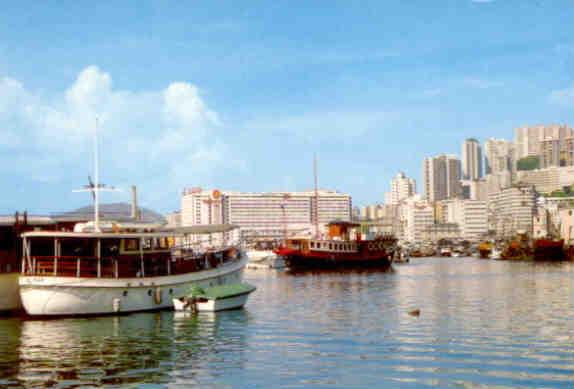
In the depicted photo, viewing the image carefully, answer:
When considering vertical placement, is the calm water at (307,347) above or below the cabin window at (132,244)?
below

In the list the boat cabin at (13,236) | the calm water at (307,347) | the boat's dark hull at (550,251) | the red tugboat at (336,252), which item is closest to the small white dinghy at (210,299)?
the calm water at (307,347)

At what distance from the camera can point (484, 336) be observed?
29734 millimetres

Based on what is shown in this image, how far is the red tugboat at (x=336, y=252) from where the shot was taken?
10150cm

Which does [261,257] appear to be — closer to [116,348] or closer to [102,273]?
[102,273]

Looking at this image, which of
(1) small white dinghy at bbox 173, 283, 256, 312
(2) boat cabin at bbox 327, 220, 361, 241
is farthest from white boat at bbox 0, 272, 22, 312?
(2) boat cabin at bbox 327, 220, 361, 241

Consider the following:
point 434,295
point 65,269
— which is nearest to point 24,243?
point 65,269

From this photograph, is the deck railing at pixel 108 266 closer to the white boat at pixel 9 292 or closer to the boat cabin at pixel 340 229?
the white boat at pixel 9 292

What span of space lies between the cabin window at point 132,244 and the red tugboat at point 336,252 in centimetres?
6173

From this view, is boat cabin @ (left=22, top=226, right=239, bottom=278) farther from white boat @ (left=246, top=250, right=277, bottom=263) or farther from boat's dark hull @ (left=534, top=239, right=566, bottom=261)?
boat's dark hull @ (left=534, top=239, right=566, bottom=261)

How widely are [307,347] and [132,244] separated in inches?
613

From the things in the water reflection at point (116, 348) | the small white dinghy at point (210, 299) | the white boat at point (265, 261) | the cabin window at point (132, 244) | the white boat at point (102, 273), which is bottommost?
the white boat at point (265, 261)

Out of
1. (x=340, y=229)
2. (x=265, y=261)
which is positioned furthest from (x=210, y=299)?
(x=265, y=261)

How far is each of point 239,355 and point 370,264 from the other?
8264cm

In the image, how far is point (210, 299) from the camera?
39.0 meters
